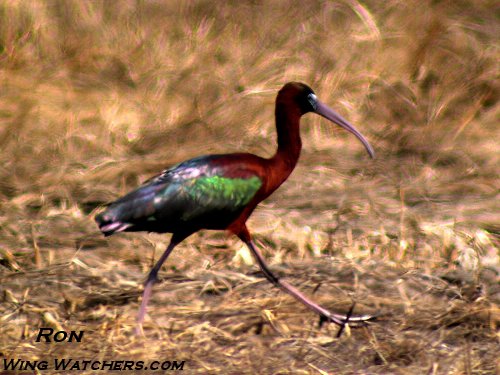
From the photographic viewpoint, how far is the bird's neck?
4.74m

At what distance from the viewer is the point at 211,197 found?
455 cm

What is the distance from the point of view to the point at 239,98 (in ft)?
24.1

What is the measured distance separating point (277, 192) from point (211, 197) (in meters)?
2.08

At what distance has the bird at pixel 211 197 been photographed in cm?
446

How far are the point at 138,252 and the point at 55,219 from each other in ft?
2.39

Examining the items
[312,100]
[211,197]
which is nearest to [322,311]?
[211,197]

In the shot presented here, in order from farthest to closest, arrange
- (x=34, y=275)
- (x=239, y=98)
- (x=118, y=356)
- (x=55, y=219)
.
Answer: (x=239, y=98) → (x=55, y=219) → (x=34, y=275) → (x=118, y=356)

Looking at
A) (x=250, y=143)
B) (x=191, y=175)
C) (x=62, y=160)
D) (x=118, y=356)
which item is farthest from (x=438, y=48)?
(x=118, y=356)

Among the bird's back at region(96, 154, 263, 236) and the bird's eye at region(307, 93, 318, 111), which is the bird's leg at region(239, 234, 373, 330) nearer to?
the bird's back at region(96, 154, 263, 236)

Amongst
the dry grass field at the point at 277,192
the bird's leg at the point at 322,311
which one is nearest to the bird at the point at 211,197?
the bird's leg at the point at 322,311

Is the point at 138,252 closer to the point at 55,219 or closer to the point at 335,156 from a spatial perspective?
the point at 55,219

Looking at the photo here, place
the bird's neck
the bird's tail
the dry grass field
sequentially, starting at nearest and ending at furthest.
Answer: the bird's tail → the dry grass field → the bird's neck

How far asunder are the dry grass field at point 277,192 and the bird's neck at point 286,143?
0.67 metres

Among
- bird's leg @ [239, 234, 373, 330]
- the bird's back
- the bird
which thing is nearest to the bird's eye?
the bird
